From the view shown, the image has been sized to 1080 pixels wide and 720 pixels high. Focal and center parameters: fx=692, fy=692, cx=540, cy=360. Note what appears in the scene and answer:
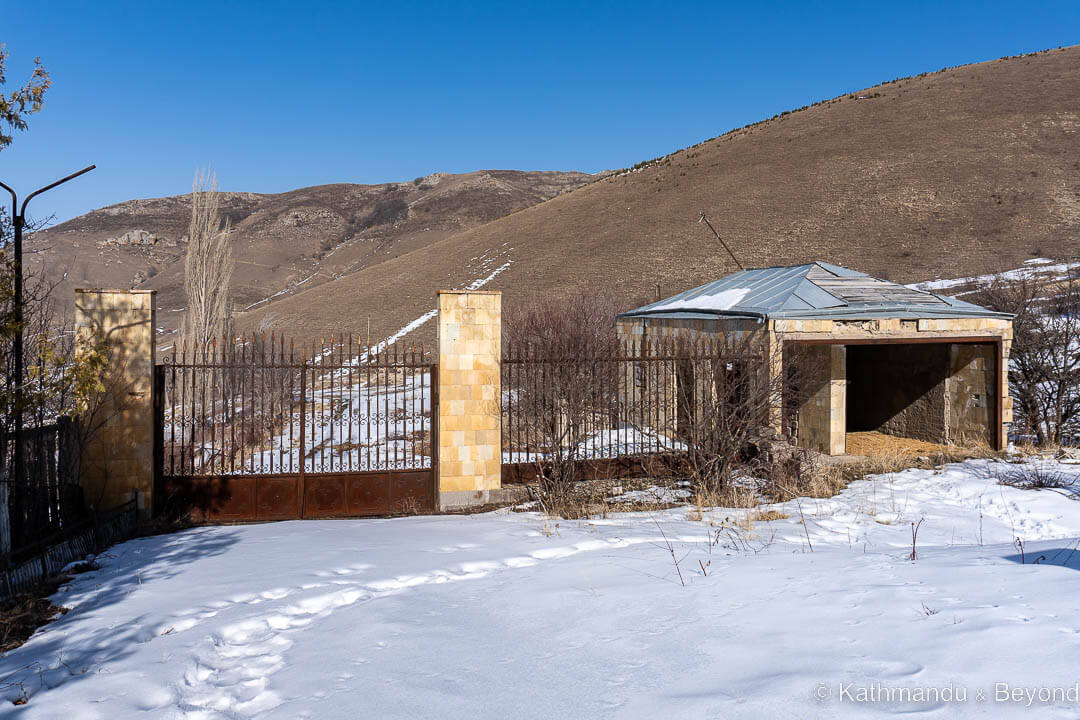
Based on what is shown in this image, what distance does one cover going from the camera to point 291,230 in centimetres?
10712

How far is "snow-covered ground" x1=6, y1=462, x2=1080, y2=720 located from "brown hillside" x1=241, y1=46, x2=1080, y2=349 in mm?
30938

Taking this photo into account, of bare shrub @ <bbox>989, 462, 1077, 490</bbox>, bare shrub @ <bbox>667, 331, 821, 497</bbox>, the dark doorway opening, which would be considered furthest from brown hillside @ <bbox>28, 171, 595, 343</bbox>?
bare shrub @ <bbox>989, 462, 1077, 490</bbox>

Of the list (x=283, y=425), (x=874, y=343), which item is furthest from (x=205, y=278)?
(x=874, y=343)

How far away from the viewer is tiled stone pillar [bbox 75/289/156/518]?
30.8ft

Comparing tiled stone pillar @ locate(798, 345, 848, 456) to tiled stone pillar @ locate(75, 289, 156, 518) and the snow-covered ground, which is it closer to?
the snow-covered ground

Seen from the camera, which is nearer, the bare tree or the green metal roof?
the green metal roof

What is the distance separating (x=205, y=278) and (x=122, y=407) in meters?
16.3

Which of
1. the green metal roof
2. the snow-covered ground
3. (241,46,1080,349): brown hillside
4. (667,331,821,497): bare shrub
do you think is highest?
(241,46,1080,349): brown hillside

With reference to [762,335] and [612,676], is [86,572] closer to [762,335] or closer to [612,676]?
[612,676]

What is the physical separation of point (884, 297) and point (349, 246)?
9249cm

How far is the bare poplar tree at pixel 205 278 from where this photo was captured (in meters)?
24.1

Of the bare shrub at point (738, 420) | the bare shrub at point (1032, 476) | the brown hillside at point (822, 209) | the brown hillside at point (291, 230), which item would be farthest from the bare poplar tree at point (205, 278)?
the brown hillside at point (291, 230)

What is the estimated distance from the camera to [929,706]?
10.6 feet

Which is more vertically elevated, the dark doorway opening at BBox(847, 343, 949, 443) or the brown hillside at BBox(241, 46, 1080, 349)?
the brown hillside at BBox(241, 46, 1080, 349)
